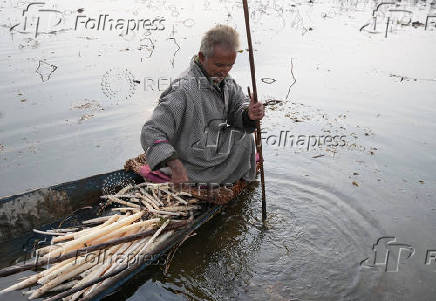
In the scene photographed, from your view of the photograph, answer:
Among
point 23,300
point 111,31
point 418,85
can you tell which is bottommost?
point 418,85

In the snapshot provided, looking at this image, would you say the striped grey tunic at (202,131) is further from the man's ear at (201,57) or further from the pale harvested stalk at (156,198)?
the pale harvested stalk at (156,198)

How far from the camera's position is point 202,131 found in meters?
3.63

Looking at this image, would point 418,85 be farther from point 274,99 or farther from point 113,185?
point 113,185

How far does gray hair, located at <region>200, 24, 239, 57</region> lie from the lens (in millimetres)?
3232

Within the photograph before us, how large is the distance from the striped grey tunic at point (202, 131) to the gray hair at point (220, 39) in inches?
11.3

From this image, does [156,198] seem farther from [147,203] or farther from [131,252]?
[131,252]

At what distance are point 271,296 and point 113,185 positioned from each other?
6.32 feet

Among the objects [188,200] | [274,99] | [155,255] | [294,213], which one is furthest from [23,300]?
[274,99]

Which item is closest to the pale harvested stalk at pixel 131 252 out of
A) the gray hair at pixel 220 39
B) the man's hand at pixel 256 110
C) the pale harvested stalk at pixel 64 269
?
the pale harvested stalk at pixel 64 269

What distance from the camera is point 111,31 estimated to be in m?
11.1

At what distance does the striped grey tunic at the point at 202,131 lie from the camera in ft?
11.0

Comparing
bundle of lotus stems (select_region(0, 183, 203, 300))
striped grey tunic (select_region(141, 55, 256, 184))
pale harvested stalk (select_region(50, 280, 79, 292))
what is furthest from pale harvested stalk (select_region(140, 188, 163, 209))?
pale harvested stalk (select_region(50, 280, 79, 292))

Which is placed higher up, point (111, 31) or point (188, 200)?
point (111, 31)

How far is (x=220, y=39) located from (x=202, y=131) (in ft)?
2.90
